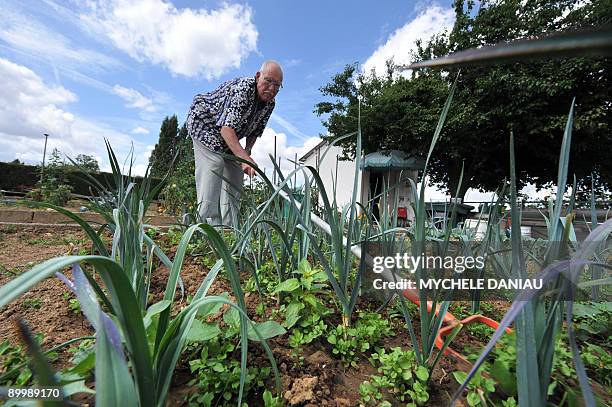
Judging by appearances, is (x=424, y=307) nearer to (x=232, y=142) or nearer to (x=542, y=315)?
(x=542, y=315)

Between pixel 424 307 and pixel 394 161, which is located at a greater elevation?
pixel 394 161

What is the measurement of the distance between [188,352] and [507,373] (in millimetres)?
698

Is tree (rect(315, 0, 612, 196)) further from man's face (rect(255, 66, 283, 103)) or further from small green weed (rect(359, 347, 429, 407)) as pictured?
small green weed (rect(359, 347, 429, 407))

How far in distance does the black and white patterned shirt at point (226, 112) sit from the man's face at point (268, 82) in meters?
0.05

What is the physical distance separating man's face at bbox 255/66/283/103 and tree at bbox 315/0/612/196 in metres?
6.22

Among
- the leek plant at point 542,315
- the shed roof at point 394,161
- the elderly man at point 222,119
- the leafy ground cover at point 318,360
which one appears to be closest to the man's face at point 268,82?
the elderly man at point 222,119

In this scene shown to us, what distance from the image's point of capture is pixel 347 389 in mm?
659

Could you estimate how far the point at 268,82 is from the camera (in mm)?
2029

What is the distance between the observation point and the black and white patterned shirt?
77.5 inches

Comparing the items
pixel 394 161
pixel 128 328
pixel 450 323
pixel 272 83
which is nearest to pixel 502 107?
pixel 394 161

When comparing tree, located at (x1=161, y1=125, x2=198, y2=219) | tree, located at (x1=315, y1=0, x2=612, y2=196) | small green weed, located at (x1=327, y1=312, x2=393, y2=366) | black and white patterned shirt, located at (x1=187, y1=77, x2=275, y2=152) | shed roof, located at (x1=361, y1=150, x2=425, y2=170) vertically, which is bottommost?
small green weed, located at (x1=327, y1=312, x2=393, y2=366)

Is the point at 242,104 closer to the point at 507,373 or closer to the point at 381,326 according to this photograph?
the point at 381,326

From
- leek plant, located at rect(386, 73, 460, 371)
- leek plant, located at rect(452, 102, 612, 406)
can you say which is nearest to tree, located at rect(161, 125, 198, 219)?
leek plant, located at rect(386, 73, 460, 371)

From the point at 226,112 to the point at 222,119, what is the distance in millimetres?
54
